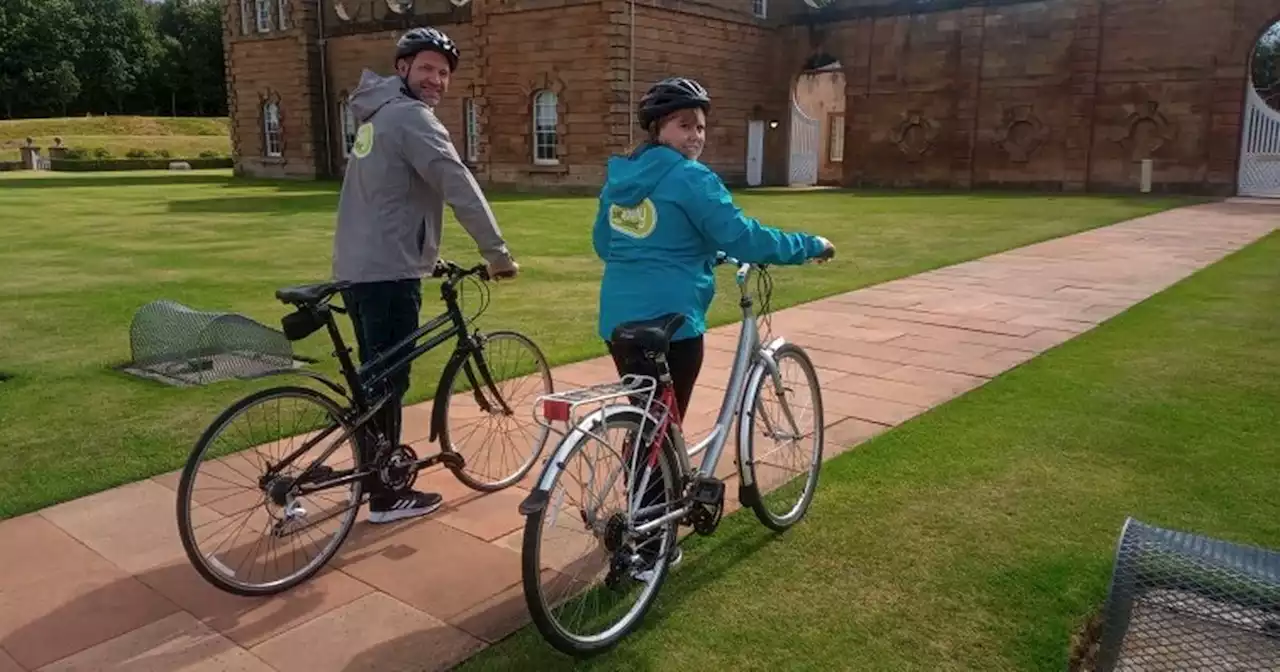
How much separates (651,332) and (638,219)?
0.44 meters

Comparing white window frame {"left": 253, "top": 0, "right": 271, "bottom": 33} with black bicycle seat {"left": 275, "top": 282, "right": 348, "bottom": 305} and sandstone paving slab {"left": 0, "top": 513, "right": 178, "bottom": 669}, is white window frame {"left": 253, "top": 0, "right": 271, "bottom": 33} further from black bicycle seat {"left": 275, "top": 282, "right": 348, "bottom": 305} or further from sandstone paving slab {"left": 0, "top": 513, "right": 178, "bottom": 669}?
black bicycle seat {"left": 275, "top": 282, "right": 348, "bottom": 305}

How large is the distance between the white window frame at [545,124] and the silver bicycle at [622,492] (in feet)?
90.6

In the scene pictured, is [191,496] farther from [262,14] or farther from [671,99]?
[262,14]

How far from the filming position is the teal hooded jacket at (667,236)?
328cm

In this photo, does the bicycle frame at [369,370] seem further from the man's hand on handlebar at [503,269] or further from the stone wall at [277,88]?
the stone wall at [277,88]

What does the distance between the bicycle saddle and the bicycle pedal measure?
0.54m

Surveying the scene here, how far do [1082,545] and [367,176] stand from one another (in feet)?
10.7

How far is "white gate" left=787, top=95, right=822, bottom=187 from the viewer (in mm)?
35594

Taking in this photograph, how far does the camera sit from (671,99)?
10.7 feet

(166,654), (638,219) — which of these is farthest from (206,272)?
(638,219)

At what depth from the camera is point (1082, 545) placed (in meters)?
3.98

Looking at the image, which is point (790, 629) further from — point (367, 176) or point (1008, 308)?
point (1008, 308)

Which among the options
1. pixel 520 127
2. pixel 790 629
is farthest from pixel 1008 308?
pixel 520 127

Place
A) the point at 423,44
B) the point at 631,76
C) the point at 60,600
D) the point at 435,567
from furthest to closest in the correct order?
the point at 631,76, the point at 423,44, the point at 435,567, the point at 60,600
